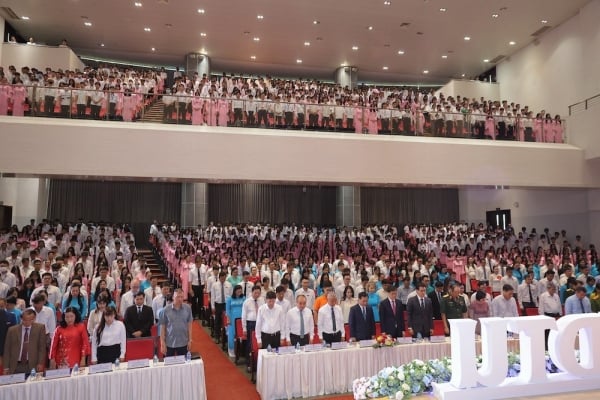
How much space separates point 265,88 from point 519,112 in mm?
8926

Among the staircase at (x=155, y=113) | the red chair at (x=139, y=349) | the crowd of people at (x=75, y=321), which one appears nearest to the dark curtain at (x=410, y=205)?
the staircase at (x=155, y=113)

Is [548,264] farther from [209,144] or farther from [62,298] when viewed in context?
[62,298]

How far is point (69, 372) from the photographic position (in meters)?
5.42

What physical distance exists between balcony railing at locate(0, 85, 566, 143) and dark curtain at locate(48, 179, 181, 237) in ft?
36.7

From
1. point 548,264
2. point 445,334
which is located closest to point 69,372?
point 445,334

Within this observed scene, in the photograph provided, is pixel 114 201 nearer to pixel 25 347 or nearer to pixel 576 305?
pixel 25 347

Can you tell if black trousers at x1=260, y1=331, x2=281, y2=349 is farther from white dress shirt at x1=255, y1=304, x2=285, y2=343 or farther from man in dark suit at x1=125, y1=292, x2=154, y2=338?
man in dark suit at x1=125, y1=292, x2=154, y2=338

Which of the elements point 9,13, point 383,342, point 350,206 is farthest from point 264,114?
point 9,13

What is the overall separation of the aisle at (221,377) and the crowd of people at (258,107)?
22.4 feet

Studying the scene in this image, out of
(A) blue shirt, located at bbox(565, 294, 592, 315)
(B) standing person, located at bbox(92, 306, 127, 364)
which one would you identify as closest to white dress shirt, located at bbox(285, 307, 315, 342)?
(B) standing person, located at bbox(92, 306, 127, 364)

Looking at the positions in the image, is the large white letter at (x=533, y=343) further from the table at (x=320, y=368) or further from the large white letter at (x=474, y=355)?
the table at (x=320, y=368)

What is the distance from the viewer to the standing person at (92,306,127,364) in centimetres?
622

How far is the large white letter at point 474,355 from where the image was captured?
452 cm

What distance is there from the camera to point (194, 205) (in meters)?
20.8
